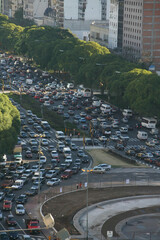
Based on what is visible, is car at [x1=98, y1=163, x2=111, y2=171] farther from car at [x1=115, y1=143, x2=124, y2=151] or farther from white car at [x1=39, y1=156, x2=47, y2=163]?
car at [x1=115, y1=143, x2=124, y2=151]

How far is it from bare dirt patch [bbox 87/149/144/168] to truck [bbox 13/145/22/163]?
46.1 feet

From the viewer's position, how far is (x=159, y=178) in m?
132

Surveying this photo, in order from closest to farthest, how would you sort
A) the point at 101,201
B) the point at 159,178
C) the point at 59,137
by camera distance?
the point at 101,201
the point at 159,178
the point at 59,137

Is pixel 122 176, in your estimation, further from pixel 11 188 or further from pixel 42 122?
pixel 42 122

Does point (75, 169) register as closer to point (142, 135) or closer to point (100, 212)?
point (100, 212)

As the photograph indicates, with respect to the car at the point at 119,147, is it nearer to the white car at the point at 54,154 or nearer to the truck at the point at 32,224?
the white car at the point at 54,154

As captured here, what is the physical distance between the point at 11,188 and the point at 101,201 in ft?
51.1

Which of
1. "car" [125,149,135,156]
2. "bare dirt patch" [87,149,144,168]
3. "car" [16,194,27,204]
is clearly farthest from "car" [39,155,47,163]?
"car" [16,194,27,204]

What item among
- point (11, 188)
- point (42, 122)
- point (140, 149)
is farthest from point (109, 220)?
point (42, 122)

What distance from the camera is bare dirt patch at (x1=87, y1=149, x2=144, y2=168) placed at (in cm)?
→ 14112

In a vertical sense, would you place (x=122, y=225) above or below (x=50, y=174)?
below

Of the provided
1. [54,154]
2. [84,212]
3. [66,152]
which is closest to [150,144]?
[66,152]

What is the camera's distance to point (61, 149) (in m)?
151

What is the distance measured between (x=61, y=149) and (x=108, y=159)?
445 inches
